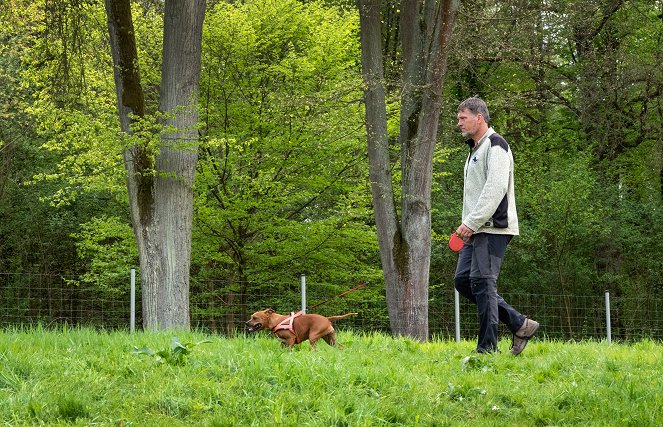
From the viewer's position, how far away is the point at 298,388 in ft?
17.1

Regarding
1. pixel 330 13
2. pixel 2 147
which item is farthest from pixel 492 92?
pixel 2 147

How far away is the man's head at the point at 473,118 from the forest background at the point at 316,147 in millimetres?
6502

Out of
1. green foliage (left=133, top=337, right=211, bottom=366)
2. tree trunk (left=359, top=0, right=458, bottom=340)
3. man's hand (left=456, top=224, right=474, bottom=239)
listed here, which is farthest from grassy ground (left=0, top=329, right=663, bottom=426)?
tree trunk (left=359, top=0, right=458, bottom=340)

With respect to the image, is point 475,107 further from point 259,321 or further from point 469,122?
point 259,321

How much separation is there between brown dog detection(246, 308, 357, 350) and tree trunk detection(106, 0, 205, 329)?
477cm

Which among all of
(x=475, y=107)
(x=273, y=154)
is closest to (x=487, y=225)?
(x=475, y=107)

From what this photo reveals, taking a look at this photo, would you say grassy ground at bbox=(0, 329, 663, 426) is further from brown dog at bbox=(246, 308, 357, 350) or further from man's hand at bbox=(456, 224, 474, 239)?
man's hand at bbox=(456, 224, 474, 239)

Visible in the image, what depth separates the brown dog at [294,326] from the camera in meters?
7.11

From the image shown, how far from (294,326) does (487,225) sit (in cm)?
187

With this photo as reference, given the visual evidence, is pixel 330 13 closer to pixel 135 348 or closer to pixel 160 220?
pixel 160 220

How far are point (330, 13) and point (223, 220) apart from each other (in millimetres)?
5942

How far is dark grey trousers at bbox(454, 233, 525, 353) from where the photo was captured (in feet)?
22.4

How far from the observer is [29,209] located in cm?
2672

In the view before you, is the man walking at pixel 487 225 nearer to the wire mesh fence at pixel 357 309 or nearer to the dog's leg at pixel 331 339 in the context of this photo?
the dog's leg at pixel 331 339
